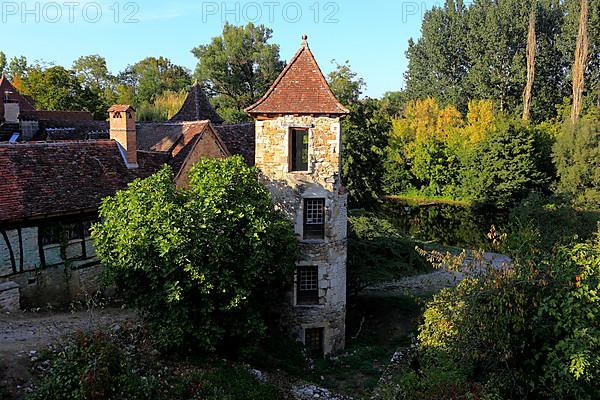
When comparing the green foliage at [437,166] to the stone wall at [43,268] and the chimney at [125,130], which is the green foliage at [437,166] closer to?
the chimney at [125,130]

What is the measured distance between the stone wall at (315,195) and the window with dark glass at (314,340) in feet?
0.69

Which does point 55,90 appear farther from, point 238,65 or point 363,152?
point 363,152

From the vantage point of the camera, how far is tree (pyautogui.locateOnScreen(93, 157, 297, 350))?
13.3 meters

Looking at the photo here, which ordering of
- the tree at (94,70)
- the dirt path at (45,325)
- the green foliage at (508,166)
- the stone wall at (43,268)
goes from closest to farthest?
1. the dirt path at (45,325)
2. the stone wall at (43,268)
3. the green foliage at (508,166)
4. the tree at (94,70)

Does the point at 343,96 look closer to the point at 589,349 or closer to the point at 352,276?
the point at 352,276

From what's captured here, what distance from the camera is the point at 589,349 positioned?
34.7 feet

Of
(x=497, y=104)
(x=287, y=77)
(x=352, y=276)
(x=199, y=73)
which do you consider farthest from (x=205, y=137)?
(x=497, y=104)

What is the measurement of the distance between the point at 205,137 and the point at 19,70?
151 feet

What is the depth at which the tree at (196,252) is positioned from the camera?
1332cm

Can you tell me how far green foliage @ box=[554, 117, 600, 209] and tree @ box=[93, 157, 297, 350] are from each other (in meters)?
31.6

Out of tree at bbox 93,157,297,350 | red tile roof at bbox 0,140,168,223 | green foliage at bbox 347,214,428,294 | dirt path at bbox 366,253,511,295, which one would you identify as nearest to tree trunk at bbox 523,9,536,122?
dirt path at bbox 366,253,511,295

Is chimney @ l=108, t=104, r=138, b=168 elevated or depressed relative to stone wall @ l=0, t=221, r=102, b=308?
elevated

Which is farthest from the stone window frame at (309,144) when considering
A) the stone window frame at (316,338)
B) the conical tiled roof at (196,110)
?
the conical tiled roof at (196,110)

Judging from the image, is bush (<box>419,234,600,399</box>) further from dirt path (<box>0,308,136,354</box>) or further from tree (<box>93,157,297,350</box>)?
dirt path (<box>0,308,136,354</box>)
